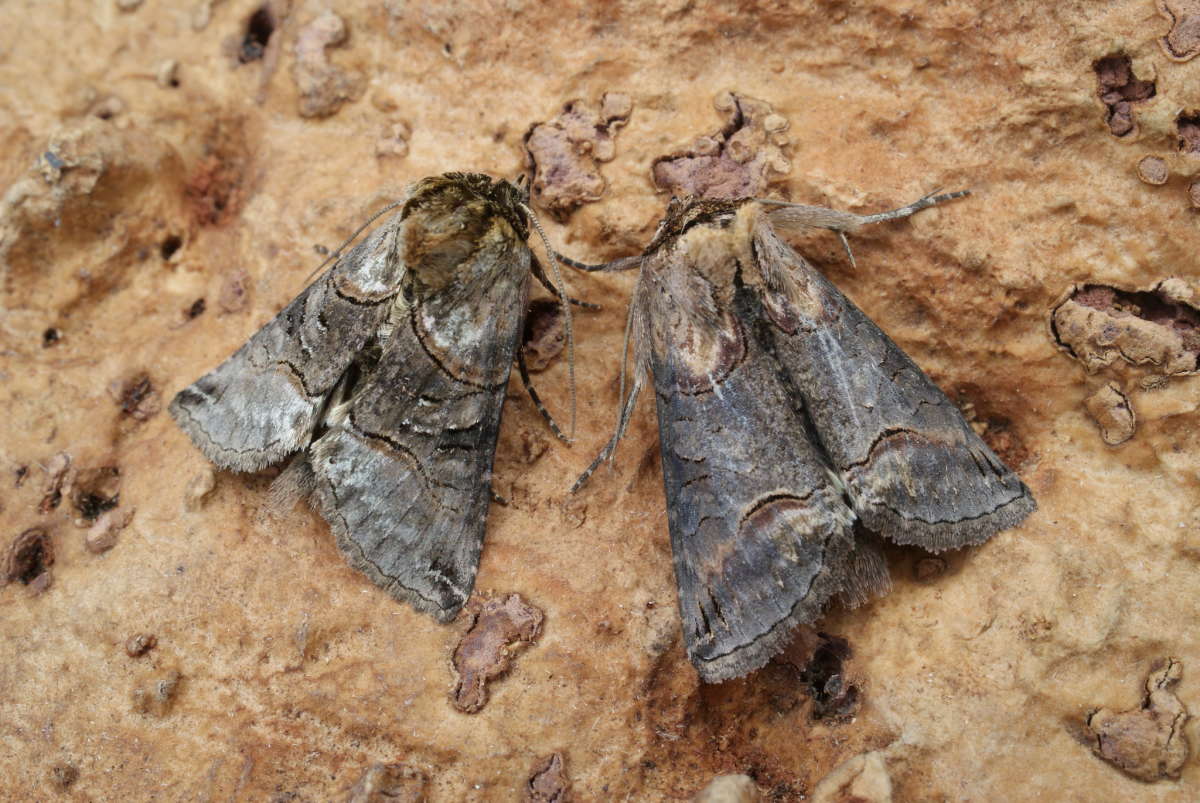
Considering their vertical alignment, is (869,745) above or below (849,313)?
below

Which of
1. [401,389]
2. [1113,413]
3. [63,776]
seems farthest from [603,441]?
[63,776]

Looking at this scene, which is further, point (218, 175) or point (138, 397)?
point (218, 175)

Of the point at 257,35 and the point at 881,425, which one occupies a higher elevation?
the point at 257,35

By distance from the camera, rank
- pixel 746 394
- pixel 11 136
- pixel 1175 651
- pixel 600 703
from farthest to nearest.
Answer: pixel 11 136 < pixel 746 394 < pixel 600 703 < pixel 1175 651

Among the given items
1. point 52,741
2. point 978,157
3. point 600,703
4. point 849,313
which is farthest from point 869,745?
point 52,741

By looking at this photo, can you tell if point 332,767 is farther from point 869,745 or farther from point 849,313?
point 849,313

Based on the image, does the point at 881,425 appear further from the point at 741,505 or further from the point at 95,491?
the point at 95,491

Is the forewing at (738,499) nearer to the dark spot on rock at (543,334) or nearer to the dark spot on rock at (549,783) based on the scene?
the dark spot on rock at (543,334)

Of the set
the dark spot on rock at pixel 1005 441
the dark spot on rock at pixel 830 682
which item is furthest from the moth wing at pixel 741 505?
the dark spot on rock at pixel 1005 441
